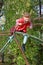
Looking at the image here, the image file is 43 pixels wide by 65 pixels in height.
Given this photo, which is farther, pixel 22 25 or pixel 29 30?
pixel 29 30

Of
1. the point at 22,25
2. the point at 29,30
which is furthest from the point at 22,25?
the point at 29,30

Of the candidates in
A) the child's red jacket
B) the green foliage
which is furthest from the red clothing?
the green foliage

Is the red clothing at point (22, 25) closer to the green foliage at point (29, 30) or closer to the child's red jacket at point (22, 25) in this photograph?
the child's red jacket at point (22, 25)

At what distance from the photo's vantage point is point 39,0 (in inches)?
187

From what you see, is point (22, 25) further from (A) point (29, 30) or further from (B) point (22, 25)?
(A) point (29, 30)

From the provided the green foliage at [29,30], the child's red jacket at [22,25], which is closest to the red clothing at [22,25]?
the child's red jacket at [22,25]

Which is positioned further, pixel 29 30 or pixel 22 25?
pixel 29 30

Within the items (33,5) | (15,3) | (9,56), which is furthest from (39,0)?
(9,56)

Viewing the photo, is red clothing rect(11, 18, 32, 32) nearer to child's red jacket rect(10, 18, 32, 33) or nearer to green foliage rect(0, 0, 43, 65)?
child's red jacket rect(10, 18, 32, 33)

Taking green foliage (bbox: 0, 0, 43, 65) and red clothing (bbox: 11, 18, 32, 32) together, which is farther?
green foliage (bbox: 0, 0, 43, 65)

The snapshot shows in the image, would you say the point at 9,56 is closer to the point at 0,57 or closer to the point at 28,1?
the point at 0,57

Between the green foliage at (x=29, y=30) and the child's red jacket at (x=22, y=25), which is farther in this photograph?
the green foliage at (x=29, y=30)

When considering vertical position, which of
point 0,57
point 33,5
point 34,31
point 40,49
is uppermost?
point 33,5

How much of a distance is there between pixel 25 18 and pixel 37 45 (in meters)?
0.53
